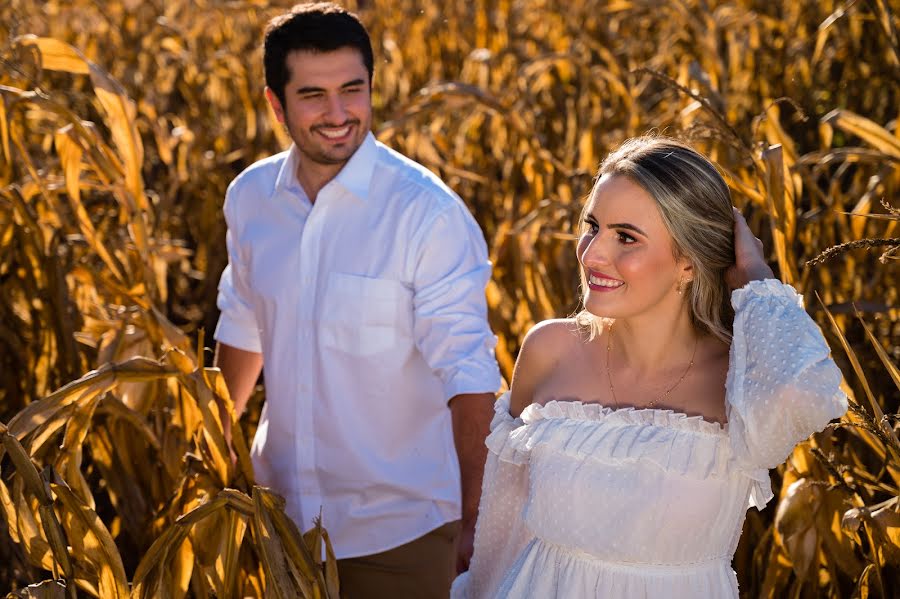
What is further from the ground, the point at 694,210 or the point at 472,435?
the point at 694,210

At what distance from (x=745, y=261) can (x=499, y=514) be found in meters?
0.54

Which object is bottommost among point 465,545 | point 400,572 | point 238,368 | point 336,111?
point 400,572

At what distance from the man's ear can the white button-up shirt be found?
6.2 inches

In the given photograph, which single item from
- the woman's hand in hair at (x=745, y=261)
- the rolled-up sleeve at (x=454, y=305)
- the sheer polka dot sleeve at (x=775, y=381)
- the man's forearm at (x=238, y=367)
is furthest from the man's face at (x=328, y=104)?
the sheer polka dot sleeve at (x=775, y=381)

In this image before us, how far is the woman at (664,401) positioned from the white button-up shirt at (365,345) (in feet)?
1.67

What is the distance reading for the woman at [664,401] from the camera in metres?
1.55

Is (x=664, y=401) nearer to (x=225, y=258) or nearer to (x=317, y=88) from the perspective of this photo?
(x=317, y=88)

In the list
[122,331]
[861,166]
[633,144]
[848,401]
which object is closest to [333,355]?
[122,331]

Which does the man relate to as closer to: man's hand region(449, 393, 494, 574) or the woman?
man's hand region(449, 393, 494, 574)

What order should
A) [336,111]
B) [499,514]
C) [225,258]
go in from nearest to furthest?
1. [499,514]
2. [336,111]
3. [225,258]

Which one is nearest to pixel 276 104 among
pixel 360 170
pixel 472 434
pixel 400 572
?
pixel 360 170

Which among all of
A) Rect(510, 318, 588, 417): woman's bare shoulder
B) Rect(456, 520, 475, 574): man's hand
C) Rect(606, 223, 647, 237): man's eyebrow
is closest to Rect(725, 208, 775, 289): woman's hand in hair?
Rect(606, 223, 647, 237): man's eyebrow

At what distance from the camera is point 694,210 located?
1659mm

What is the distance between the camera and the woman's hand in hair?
164cm
